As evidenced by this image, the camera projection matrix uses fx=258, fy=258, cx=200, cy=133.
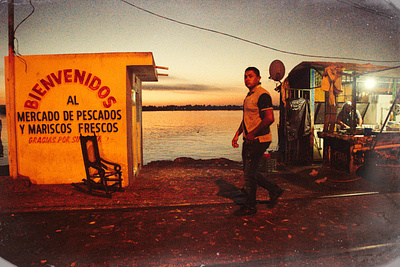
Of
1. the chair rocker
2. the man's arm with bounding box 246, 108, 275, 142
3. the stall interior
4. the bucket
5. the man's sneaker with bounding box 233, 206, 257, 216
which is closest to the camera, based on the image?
the man's arm with bounding box 246, 108, 275, 142

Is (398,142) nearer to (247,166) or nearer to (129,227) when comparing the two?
(247,166)

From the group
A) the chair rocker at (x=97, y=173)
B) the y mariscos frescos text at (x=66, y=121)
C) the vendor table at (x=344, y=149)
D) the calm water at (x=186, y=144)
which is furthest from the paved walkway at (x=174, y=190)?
the calm water at (x=186, y=144)

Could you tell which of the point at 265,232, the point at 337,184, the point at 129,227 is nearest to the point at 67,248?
the point at 129,227

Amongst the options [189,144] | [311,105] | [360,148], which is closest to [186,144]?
[189,144]

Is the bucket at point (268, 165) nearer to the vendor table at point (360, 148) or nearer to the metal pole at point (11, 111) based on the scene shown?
the vendor table at point (360, 148)

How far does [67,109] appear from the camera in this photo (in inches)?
254

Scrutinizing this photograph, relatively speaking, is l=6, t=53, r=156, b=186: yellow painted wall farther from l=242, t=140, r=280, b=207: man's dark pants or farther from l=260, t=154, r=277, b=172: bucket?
l=260, t=154, r=277, b=172: bucket

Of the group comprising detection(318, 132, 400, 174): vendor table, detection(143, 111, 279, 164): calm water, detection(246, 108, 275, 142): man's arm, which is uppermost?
detection(246, 108, 275, 142): man's arm

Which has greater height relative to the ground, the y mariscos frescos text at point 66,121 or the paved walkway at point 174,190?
the y mariscos frescos text at point 66,121

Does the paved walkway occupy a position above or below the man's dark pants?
below

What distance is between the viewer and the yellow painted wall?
6.40 metres

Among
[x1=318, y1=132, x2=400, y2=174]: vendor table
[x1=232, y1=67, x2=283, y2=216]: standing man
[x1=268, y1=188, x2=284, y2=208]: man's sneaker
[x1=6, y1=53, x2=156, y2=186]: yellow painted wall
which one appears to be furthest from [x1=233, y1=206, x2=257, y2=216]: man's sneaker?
[x1=318, y1=132, x2=400, y2=174]: vendor table

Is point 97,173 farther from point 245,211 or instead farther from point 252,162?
point 252,162

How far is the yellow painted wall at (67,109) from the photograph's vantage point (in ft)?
21.0
